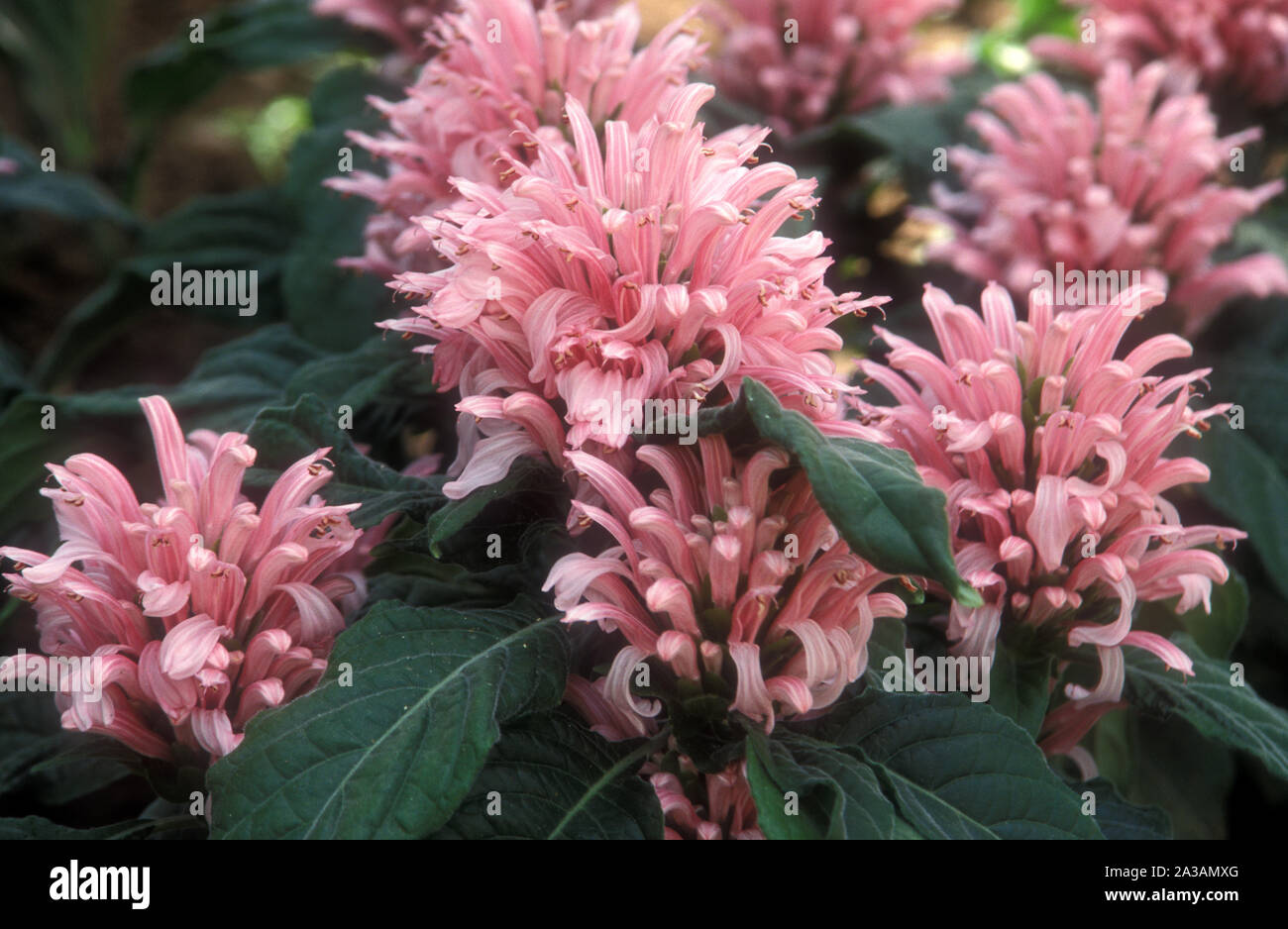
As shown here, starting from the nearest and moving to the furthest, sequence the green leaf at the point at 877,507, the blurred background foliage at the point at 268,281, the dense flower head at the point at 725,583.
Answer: the green leaf at the point at 877,507, the dense flower head at the point at 725,583, the blurred background foliage at the point at 268,281

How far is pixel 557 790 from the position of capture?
2.70ft

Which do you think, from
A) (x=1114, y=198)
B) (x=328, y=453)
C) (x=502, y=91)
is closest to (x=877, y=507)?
(x=328, y=453)

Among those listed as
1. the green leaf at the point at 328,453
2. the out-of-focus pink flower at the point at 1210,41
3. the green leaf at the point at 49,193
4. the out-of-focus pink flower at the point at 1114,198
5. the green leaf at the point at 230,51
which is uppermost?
the green leaf at the point at 230,51

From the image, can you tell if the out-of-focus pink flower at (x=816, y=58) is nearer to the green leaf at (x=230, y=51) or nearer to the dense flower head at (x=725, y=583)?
the green leaf at (x=230, y=51)

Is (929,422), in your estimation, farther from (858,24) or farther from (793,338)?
(858,24)

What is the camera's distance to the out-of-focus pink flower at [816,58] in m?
1.73

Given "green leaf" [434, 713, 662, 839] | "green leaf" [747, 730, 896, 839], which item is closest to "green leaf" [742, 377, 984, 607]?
"green leaf" [747, 730, 896, 839]

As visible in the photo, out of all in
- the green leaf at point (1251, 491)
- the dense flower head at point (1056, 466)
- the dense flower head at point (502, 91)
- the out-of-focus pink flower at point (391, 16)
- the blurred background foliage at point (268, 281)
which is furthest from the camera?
the out-of-focus pink flower at point (391, 16)

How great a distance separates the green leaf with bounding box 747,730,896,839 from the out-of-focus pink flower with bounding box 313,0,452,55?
1.21m

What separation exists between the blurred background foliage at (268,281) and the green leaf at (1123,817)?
0.24 m

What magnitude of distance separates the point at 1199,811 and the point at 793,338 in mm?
871

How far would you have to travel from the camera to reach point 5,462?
1.28 m

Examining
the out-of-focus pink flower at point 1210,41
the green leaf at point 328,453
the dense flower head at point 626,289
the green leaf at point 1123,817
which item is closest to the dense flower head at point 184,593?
the green leaf at point 328,453

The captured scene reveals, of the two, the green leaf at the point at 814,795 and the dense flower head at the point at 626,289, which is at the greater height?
the dense flower head at the point at 626,289
